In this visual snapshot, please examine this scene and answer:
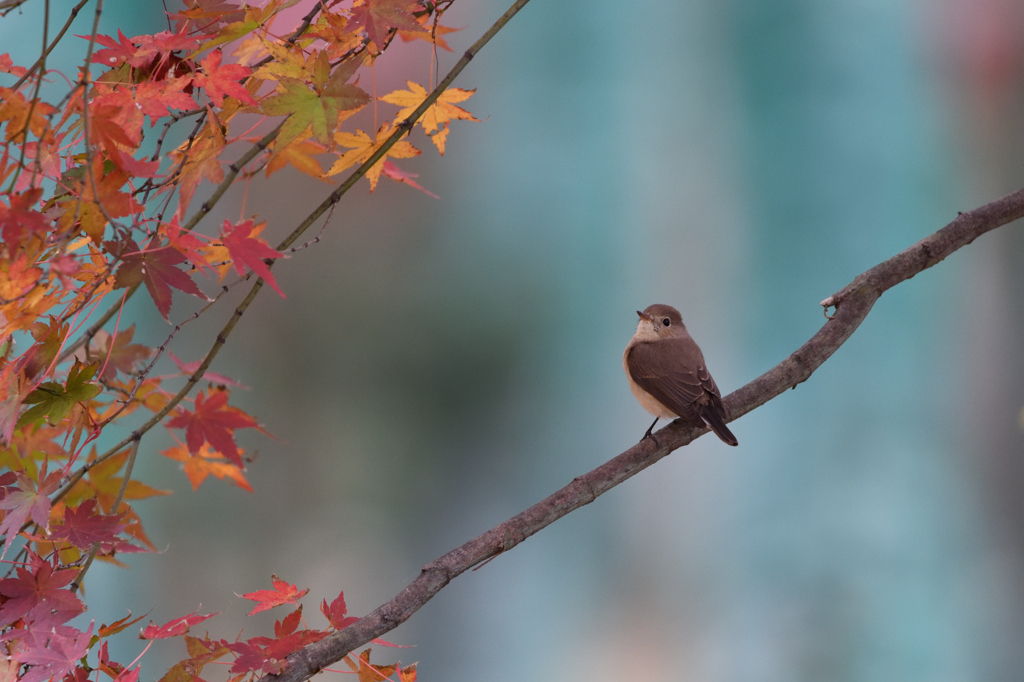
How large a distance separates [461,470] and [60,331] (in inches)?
55.6

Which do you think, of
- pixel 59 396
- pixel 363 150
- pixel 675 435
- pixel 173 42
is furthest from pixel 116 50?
pixel 675 435

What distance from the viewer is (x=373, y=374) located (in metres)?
2.27

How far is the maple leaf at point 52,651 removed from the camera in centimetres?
78

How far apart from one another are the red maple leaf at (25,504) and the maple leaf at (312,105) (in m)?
0.44

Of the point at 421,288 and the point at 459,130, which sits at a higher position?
the point at 459,130

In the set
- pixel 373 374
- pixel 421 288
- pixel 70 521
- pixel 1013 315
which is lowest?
pixel 70 521

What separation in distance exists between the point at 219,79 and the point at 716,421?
896 mm

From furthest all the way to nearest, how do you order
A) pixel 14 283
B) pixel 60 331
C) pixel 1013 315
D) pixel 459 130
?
pixel 459 130 < pixel 1013 315 < pixel 60 331 < pixel 14 283

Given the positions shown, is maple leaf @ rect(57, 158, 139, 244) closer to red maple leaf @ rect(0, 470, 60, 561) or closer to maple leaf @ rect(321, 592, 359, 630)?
red maple leaf @ rect(0, 470, 60, 561)

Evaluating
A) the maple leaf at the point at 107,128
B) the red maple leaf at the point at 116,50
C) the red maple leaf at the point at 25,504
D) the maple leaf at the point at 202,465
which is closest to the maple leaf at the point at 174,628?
the red maple leaf at the point at 25,504

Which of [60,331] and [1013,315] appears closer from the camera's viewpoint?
[60,331]

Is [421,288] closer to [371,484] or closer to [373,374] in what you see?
[373,374]

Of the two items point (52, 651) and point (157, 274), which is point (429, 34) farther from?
point (52, 651)

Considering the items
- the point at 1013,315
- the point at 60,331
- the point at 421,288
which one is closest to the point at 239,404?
the point at 421,288
